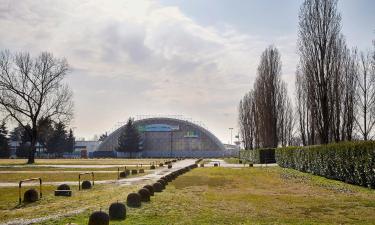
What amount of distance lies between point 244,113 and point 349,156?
71.9 m

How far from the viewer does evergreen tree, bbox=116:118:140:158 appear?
126812 mm

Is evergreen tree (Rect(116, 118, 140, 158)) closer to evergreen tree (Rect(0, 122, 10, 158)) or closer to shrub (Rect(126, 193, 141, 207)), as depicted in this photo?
evergreen tree (Rect(0, 122, 10, 158))

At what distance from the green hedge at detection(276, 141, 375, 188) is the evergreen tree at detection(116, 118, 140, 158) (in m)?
87.6

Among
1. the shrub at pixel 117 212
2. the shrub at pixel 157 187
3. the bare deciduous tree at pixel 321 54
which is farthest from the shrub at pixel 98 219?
the bare deciduous tree at pixel 321 54

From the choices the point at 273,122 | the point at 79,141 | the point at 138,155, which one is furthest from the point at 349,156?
the point at 79,141

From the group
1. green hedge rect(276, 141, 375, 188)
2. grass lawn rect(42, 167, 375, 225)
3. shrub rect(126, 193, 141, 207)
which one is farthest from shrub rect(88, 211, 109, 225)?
green hedge rect(276, 141, 375, 188)

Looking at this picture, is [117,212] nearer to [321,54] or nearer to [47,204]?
[47,204]

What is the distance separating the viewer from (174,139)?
151 metres

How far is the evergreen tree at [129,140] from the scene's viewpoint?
4993 inches

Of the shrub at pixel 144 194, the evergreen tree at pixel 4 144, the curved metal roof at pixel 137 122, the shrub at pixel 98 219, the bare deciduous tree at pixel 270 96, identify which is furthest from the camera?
the curved metal roof at pixel 137 122

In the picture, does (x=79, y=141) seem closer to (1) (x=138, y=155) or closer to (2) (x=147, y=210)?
(1) (x=138, y=155)

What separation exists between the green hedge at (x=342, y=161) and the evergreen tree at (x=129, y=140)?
87555mm

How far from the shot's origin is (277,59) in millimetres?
65812

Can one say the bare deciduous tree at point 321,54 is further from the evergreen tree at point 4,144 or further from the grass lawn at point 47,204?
the evergreen tree at point 4,144
